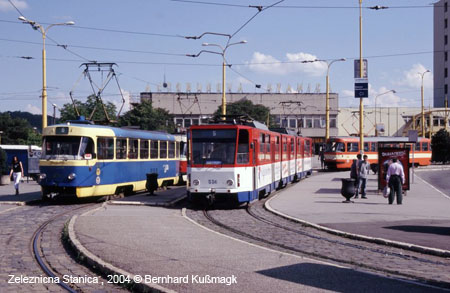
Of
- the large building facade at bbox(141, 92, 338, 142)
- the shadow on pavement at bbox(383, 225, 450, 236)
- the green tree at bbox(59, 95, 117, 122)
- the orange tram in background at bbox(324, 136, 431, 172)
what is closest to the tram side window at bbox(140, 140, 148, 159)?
the shadow on pavement at bbox(383, 225, 450, 236)

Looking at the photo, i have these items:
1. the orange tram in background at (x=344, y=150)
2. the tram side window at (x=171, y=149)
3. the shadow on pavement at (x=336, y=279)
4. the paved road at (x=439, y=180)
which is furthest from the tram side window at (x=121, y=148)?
the orange tram in background at (x=344, y=150)

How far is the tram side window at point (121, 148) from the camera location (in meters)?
23.0

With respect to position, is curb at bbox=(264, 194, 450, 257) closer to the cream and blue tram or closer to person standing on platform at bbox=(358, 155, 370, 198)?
person standing on platform at bbox=(358, 155, 370, 198)

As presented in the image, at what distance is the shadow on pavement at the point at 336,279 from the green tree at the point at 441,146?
2436 inches

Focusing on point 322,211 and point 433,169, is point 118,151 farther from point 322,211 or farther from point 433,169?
point 433,169

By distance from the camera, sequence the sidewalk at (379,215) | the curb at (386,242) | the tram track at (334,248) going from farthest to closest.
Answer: the sidewalk at (379,215) < the curb at (386,242) < the tram track at (334,248)

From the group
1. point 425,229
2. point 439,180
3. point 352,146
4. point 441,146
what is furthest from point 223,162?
point 441,146

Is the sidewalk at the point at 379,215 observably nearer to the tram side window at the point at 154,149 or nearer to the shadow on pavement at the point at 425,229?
the shadow on pavement at the point at 425,229

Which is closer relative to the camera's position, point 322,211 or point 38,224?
point 38,224

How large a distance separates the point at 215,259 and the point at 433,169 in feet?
163

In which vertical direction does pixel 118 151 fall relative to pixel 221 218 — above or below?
above

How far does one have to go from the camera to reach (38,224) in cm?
1552

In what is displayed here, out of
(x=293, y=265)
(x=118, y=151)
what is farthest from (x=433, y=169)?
(x=293, y=265)

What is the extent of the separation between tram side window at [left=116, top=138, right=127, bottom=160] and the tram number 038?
14.6 meters
